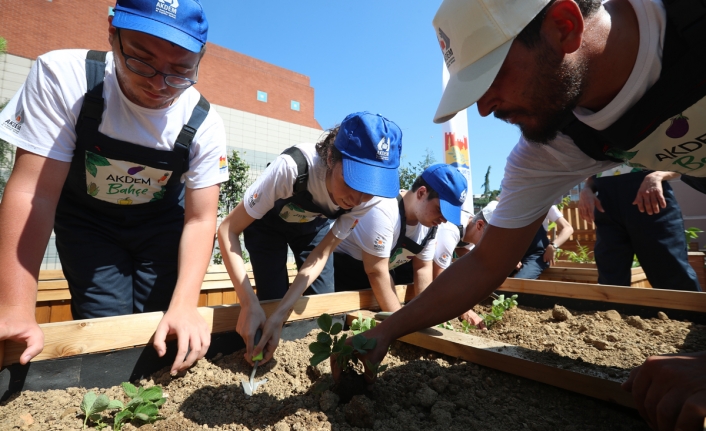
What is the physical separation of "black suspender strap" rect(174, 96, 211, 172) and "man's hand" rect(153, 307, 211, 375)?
2.34ft

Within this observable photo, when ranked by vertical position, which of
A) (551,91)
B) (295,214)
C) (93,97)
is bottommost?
(295,214)

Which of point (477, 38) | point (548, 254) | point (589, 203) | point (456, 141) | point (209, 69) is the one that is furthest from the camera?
point (209, 69)

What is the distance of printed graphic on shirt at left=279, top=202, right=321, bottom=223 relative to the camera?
8.89 feet

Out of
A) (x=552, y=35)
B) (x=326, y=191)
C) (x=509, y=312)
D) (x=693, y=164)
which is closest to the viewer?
(x=552, y=35)

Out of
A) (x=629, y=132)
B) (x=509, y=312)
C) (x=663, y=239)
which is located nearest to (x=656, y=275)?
(x=663, y=239)

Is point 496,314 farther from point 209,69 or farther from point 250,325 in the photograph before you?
point 209,69

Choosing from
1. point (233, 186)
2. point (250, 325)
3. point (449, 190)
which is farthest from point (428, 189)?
point (233, 186)

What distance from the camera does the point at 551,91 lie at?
1326mm

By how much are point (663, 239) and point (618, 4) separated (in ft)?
8.26

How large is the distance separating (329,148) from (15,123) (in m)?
1.45

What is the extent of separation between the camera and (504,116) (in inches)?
55.1

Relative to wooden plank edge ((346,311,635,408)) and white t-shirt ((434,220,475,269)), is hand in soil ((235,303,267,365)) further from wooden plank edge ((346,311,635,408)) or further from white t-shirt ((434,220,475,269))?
white t-shirt ((434,220,475,269))

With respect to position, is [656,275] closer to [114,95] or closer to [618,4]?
[618,4]

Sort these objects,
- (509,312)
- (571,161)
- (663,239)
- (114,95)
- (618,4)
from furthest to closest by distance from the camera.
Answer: (663,239) → (509,312) → (114,95) → (571,161) → (618,4)
